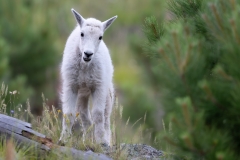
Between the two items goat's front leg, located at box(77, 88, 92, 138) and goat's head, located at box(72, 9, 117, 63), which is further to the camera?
goat's front leg, located at box(77, 88, 92, 138)

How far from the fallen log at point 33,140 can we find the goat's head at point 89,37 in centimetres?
169

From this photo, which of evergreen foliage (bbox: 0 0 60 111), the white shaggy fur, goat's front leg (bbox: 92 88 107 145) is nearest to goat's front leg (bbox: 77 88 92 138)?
the white shaggy fur

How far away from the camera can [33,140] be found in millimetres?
5422

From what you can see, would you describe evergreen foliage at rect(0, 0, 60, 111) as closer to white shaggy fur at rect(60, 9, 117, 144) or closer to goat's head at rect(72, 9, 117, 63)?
white shaggy fur at rect(60, 9, 117, 144)

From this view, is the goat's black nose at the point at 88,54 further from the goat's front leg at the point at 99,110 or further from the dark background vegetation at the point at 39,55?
the dark background vegetation at the point at 39,55

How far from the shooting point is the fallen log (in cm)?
528

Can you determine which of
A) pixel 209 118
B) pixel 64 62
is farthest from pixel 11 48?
pixel 209 118

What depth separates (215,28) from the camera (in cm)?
436

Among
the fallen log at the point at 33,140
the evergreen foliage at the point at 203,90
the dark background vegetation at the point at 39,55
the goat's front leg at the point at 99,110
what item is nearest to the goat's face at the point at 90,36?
the goat's front leg at the point at 99,110

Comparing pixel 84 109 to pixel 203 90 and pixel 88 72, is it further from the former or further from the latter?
pixel 203 90

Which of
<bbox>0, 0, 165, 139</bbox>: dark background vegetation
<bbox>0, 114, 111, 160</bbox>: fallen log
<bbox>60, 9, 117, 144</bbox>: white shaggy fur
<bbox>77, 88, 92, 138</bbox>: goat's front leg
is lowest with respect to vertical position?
<bbox>0, 114, 111, 160</bbox>: fallen log

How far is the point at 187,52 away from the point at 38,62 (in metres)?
20.7

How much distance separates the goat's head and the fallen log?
5.55 feet

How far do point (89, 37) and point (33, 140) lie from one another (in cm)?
240
